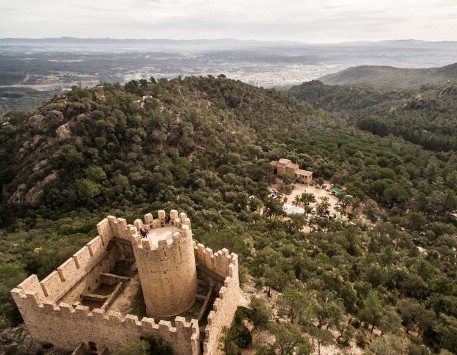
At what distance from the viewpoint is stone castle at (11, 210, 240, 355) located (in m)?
15.7

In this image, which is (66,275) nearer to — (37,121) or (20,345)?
(20,345)

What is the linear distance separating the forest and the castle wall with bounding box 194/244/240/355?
1080 millimetres

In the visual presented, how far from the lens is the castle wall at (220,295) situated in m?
15.5

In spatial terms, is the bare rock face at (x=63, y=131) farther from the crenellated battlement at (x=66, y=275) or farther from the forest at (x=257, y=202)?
the crenellated battlement at (x=66, y=275)

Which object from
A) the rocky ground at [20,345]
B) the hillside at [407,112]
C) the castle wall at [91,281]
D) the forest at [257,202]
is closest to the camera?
the rocky ground at [20,345]

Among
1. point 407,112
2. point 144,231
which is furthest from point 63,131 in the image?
point 407,112

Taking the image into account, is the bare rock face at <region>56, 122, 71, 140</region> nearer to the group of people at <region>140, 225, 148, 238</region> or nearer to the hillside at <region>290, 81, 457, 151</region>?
the group of people at <region>140, 225, 148, 238</region>

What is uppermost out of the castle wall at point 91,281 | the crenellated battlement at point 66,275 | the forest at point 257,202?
the crenellated battlement at point 66,275

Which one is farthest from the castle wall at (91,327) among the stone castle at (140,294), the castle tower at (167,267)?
the castle tower at (167,267)

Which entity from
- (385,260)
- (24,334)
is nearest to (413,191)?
(385,260)

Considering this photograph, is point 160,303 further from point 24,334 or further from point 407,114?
point 407,114

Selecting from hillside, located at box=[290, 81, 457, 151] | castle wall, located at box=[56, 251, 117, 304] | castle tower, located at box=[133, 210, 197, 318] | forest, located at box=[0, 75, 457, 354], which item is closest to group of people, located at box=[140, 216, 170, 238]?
castle tower, located at box=[133, 210, 197, 318]

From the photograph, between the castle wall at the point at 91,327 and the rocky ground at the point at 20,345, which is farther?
the rocky ground at the point at 20,345

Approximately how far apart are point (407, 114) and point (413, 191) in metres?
58.0
